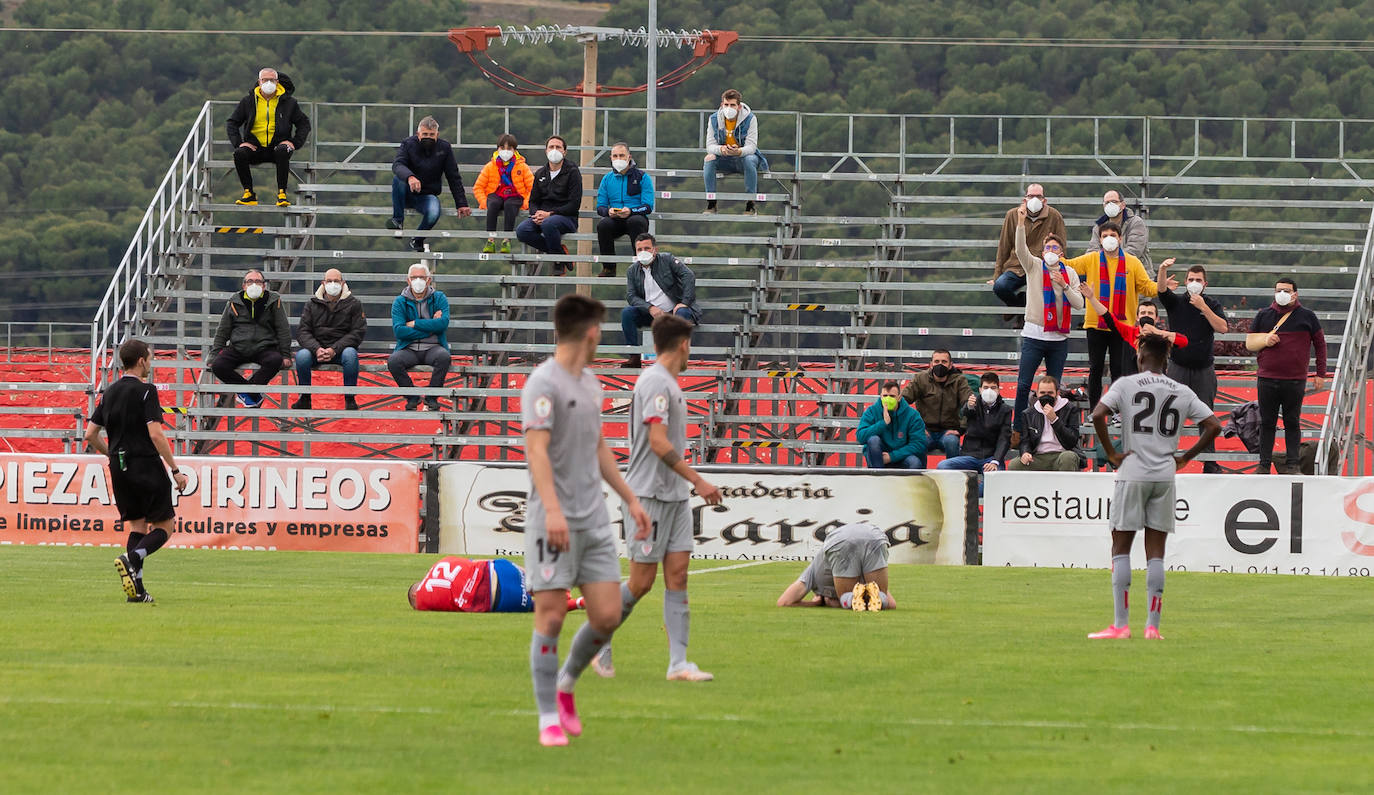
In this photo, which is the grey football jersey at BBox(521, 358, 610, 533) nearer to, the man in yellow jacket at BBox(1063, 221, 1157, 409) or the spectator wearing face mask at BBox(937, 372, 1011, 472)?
the spectator wearing face mask at BBox(937, 372, 1011, 472)

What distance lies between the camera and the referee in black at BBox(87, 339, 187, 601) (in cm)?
1401

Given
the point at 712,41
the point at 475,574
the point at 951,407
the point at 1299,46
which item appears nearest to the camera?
the point at 475,574

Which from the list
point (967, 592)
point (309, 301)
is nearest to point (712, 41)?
point (309, 301)

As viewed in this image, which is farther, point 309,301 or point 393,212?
point 393,212

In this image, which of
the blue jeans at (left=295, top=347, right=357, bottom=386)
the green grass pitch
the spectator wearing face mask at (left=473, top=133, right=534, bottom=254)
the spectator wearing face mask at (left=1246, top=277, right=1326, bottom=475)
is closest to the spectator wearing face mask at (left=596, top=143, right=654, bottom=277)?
the spectator wearing face mask at (left=473, top=133, right=534, bottom=254)

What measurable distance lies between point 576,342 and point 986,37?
235ft

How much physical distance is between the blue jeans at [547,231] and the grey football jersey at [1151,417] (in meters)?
14.9

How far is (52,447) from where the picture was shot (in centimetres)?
4353

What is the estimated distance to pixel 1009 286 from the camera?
78.0ft

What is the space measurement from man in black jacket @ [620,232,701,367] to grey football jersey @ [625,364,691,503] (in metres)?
14.1

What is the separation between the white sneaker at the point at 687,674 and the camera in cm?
1010

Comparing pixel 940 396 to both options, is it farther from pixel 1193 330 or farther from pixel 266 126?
pixel 266 126

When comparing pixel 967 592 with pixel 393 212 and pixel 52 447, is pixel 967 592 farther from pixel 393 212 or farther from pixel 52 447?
pixel 52 447

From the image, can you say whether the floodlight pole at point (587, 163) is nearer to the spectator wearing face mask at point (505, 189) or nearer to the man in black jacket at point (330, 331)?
the spectator wearing face mask at point (505, 189)
